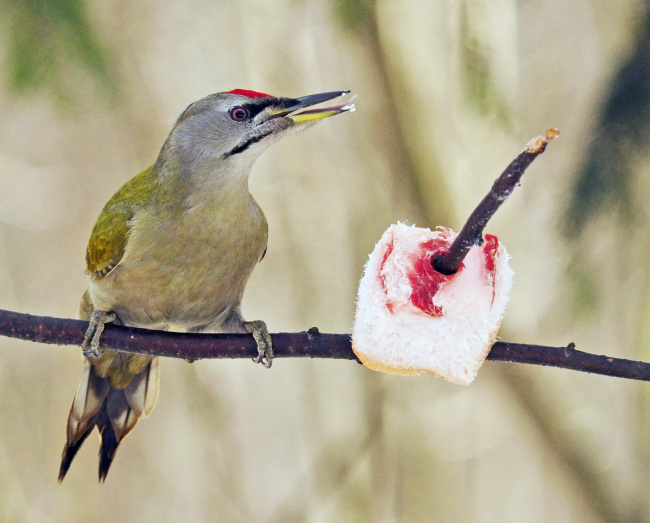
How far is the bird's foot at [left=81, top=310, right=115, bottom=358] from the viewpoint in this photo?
8.11 ft

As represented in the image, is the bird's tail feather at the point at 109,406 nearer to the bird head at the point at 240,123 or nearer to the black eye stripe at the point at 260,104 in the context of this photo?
the bird head at the point at 240,123

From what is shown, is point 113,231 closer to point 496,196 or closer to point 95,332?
point 95,332

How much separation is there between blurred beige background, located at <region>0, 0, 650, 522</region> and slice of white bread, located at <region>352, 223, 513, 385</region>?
8.75 ft

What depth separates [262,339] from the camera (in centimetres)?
261

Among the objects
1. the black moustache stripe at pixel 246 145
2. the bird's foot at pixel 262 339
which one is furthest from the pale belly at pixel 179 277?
the black moustache stripe at pixel 246 145

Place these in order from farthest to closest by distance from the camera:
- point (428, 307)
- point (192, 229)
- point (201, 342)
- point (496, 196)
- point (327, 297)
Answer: point (327, 297), point (192, 229), point (201, 342), point (428, 307), point (496, 196)

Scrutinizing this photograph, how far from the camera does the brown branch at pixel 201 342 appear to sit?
1715 millimetres

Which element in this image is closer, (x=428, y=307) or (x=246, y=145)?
(x=428, y=307)

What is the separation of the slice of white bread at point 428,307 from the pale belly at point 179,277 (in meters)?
1.22

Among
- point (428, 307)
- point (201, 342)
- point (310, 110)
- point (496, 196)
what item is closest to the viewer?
point (496, 196)

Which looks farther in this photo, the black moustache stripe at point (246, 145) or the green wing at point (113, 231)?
the green wing at point (113, 231)

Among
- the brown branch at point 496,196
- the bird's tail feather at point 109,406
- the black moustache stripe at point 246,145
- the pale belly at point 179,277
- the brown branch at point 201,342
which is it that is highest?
the black moustache stripe at point 246,145

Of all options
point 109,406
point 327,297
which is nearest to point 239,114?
point 109,406

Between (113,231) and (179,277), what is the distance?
34 cm
